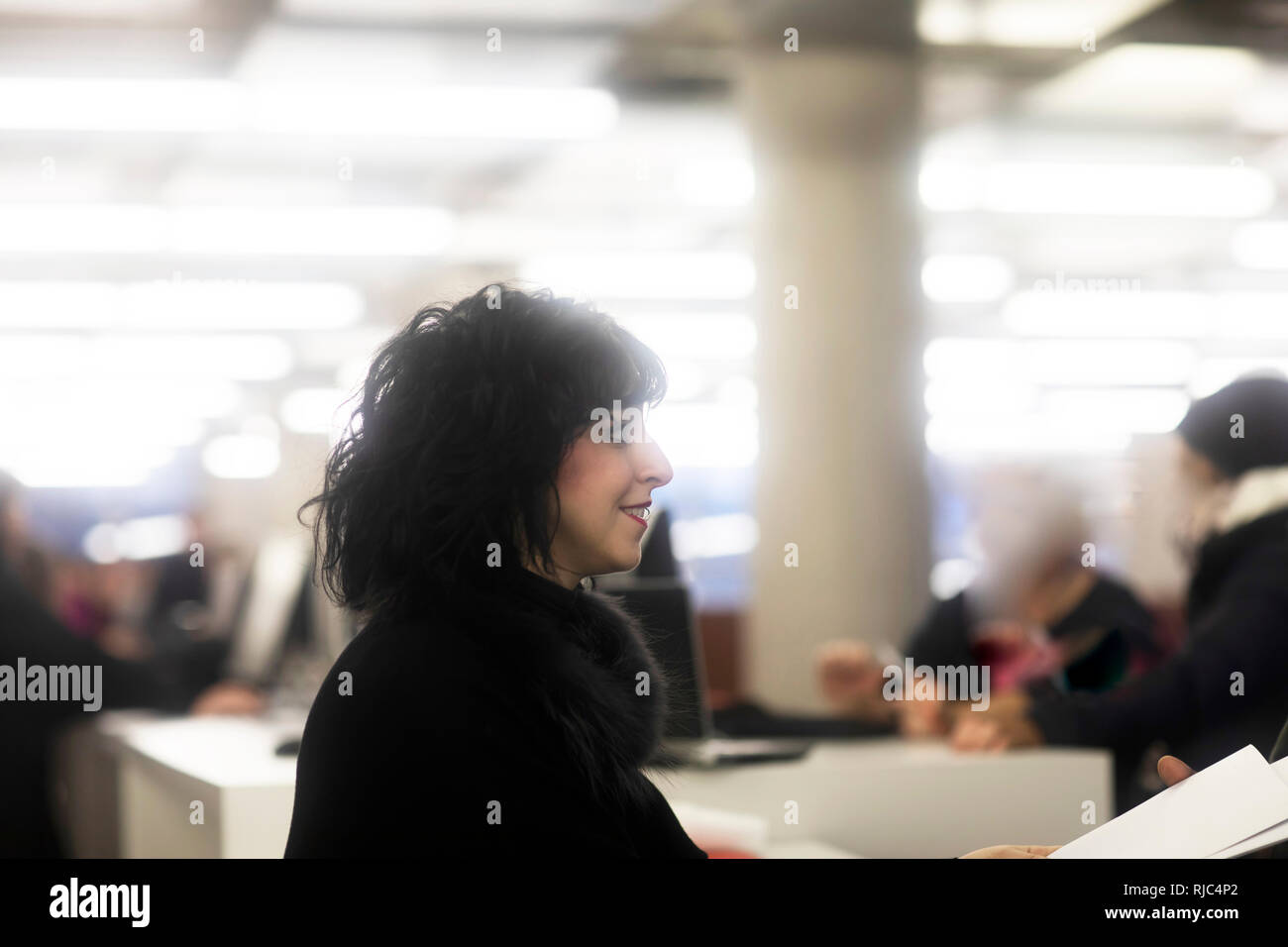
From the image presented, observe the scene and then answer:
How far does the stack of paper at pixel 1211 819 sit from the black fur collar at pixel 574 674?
17.3 inches

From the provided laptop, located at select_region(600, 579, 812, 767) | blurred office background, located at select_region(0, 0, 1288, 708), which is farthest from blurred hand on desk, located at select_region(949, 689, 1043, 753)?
blurred office background, located at select_region(0, 0, 1288, 708)

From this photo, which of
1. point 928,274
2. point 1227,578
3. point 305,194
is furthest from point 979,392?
point 1227,578

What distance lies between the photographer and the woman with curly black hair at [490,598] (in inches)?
45.4

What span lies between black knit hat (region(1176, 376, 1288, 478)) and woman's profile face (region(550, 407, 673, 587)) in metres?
1.70

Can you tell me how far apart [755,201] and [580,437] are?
11.6ft

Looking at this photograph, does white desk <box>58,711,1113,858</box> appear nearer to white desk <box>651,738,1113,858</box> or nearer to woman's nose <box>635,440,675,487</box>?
white desk <box>651,738,1113,858</box>

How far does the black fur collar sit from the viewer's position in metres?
1.22

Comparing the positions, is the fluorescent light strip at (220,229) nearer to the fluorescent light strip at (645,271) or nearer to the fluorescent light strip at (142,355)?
the fluorescent light strip at (645,271)

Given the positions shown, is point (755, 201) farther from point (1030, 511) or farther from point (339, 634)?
point (339, 634)

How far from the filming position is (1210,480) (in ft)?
8.79

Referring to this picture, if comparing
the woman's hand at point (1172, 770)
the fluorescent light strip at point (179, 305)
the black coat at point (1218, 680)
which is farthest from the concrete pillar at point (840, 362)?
the fluorescent light strip at point (179, 305)

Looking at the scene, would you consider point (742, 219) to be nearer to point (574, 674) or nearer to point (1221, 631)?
point (1221, 631)

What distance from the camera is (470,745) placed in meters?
1.15

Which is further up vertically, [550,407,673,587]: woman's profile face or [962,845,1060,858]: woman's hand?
[550,407,673,587]: woman's profile face
